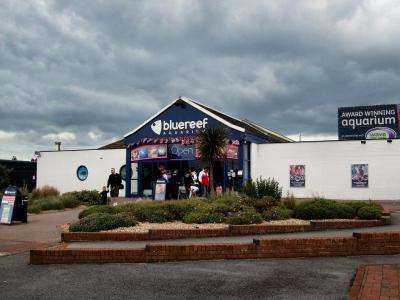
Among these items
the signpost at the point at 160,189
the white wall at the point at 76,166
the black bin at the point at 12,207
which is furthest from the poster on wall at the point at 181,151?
the black bin at the point at 12,207

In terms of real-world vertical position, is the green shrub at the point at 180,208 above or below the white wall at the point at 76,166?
below

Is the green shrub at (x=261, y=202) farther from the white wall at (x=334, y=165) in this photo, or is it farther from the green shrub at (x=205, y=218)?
the white wall at (x=334, y=165)

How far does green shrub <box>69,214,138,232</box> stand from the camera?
12.4m

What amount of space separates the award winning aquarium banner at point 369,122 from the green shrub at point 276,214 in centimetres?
Answer: 2726

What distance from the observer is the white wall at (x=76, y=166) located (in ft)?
115

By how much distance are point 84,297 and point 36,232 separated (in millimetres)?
7948

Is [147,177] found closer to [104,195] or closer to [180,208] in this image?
[104,195]

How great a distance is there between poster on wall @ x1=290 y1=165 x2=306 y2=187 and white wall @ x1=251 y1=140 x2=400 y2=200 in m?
0.18

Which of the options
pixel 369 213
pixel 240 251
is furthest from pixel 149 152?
pixel 240 251

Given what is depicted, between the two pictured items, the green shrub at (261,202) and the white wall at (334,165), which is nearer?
the green shrub at (261,202)

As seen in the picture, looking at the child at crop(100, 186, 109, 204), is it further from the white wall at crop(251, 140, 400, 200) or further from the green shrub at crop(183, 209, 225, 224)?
the white wall at crop(251, 140, 400, 200)

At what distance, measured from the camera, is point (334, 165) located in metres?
27.9

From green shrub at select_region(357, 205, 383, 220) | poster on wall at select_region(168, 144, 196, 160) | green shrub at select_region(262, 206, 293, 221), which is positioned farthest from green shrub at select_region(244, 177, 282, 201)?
poster on wall at select_region(168, 144, 196, 160)

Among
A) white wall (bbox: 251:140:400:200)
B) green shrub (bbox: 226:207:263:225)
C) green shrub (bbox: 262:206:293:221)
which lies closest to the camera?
green shrub (bbox: 226:207:263:225)
